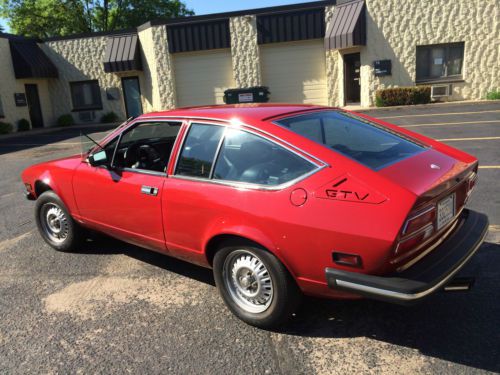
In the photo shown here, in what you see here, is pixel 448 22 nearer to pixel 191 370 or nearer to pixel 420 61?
pixel 420 61

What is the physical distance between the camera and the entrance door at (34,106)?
23062 millimetres

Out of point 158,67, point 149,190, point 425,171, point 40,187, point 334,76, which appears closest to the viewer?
point 425,171

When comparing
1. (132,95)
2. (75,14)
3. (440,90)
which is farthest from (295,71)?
(75,14)

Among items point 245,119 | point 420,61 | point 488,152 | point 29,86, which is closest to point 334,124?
point 245,119

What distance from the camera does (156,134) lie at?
4.44 meters

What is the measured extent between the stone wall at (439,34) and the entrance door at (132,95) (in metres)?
11.7

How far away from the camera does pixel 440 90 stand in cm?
1794

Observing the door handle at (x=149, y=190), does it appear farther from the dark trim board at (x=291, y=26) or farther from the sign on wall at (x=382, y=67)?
the dark trim board at (x=291, y=26)

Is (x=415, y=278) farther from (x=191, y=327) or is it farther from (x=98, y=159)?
(x=98, y=159)

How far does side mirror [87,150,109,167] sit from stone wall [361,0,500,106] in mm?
16772

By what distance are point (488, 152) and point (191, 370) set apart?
764 centimetres

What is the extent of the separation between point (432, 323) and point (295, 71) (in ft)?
61.1

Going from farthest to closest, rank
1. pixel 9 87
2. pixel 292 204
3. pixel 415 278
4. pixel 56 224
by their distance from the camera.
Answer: pixel 9 87
pixel 56 224
pixel 292 204
pixel 415 278

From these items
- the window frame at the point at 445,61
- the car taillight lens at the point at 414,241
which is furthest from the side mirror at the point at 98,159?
the window frame at the point at 445,61
